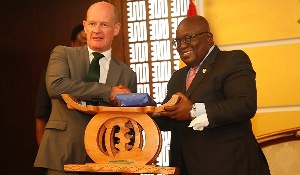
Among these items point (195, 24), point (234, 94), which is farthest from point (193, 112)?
point (195, 24)

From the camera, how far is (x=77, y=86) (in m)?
2.12

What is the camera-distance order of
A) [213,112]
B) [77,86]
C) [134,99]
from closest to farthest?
1. [134,99]
2. [213,112]
3. [77,86]

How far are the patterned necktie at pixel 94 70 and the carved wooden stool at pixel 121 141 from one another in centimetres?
27

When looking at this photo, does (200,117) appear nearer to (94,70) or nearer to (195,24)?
(195,24)

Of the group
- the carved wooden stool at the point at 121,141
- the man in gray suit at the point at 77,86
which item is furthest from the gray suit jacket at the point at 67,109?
the carved wooden stool at the point at 121,141

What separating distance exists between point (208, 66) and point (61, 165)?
744 millimetres

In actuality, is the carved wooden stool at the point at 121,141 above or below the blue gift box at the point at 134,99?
below

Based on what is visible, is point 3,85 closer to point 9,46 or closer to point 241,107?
point 9,46

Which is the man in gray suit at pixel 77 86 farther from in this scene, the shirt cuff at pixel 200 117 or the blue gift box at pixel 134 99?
the shirt cuff at pixel 200 117

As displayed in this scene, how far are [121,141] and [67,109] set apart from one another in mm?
383

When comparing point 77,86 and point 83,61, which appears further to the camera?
point 83,61

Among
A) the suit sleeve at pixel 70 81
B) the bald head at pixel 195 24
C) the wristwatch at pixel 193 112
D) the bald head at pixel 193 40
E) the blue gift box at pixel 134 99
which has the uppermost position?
the bald head at pixel 195 24

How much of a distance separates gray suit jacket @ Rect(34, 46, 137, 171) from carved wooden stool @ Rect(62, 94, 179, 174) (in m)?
0.15

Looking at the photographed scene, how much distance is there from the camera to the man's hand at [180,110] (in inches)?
75.0
